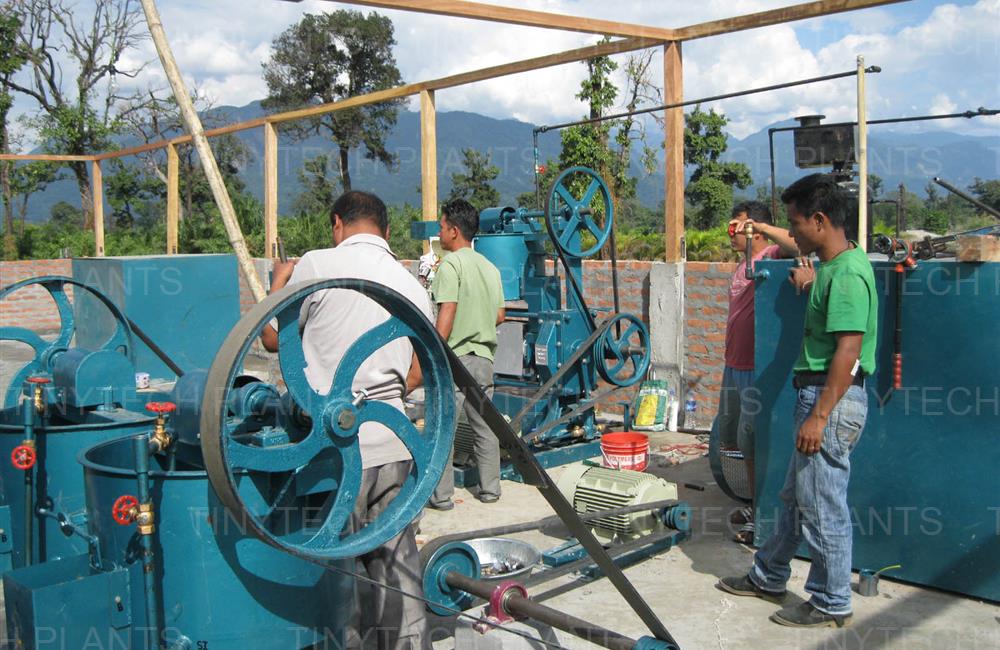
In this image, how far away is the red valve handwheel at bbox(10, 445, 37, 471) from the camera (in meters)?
3.59

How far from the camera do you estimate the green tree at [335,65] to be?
3338cm

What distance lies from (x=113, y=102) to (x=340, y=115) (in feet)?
24.8

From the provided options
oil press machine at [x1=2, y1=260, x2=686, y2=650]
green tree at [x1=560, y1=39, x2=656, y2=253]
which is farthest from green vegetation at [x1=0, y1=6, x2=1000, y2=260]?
oil press machine at [x1=2, y1=260, x2=686, y2=650]

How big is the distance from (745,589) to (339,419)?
A: 2.52 meters

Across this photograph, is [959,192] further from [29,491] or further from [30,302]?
[30,302]

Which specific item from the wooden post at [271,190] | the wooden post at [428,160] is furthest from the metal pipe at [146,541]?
the wooden post at [271,190]

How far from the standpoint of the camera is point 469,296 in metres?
5.52

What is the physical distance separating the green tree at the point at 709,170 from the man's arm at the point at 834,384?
2218cm

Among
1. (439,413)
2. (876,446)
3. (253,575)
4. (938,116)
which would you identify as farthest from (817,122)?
(253,575)

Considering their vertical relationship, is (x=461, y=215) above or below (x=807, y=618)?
above

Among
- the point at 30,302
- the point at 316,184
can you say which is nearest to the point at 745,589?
the point at 30,302

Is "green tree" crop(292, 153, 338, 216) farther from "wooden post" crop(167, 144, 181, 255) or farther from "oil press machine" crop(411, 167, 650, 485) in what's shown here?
"oil press machine" crop(411, 167, 650, 485)

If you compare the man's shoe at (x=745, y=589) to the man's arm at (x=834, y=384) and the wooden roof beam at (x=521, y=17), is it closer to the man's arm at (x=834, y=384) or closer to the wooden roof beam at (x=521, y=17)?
the man's arm at (x=834, y=384)

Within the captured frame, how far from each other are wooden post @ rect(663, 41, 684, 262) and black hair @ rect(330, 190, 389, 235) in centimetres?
418
